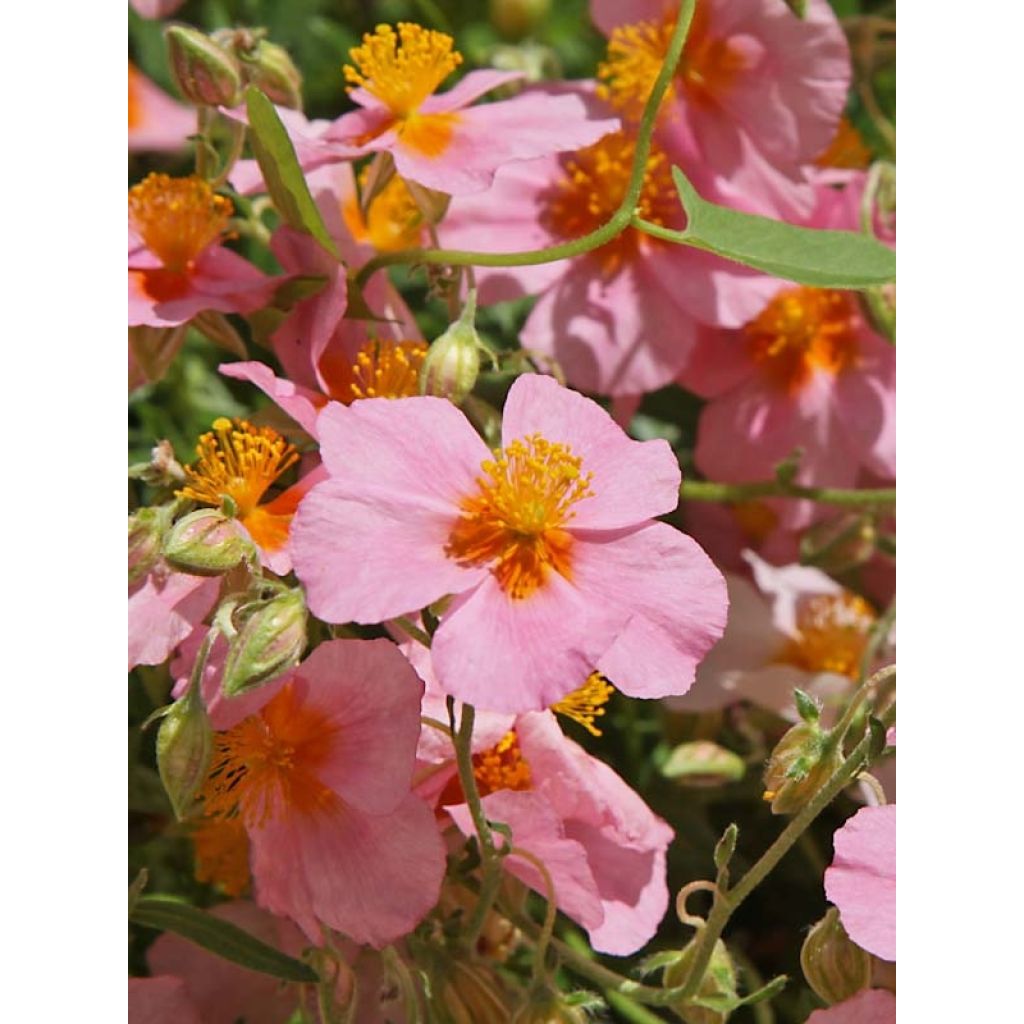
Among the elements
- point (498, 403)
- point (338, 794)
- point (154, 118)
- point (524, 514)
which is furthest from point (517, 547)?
point (154, 118)

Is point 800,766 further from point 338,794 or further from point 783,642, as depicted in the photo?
point 783,642

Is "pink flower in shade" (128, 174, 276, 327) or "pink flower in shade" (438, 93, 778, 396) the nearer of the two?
"pink flower in shade" (128, 174, 276, 327)

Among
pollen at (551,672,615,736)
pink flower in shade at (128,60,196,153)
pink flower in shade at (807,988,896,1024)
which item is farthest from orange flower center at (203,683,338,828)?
pink flower in shade at (128,60,196,153)

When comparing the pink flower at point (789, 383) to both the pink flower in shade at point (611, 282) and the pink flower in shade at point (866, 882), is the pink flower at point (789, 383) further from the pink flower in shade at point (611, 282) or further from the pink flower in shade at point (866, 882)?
the pink flower in shade at point (866, 882)

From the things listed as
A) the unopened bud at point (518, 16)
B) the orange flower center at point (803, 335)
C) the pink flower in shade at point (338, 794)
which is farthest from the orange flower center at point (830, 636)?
the unopened bud at point (518, 16)

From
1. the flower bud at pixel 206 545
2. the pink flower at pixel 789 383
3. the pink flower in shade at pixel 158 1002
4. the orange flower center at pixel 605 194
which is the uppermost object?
the flower bud at pixel 206 545

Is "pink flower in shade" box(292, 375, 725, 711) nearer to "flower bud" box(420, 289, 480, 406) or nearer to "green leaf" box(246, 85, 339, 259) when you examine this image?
"flower bud" box(420, 289, 480, 406)
